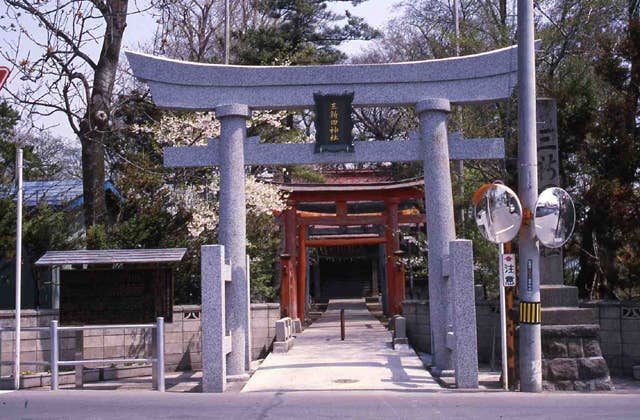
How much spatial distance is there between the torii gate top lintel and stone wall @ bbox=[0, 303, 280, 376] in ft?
15.4

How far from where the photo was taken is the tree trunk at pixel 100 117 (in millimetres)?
19219

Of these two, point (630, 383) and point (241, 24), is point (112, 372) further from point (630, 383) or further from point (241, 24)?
point (241, 24)

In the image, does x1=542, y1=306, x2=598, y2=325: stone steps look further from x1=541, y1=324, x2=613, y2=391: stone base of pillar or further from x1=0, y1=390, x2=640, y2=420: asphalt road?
x1=0, y1=390, x2=640, y2=420: asphalt road

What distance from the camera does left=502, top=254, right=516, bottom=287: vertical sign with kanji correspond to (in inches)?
463

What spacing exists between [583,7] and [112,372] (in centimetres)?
1423

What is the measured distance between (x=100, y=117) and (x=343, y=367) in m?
9.22

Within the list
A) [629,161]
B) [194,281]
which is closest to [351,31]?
[194,281]

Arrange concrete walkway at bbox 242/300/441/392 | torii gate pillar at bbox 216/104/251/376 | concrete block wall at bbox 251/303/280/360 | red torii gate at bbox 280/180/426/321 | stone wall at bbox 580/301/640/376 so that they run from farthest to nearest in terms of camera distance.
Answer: red torii gate at bbox 280/180/426/321 < concrete block wall at bbox 251/303/280/360 < stone wall at bbox 580/301/640/376 < torii gate pillar at bbox 216/104/251/376 < concrete walkway at bbox 242/300/441/392

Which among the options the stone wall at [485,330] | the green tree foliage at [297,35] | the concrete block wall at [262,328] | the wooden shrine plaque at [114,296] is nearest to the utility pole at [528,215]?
the stone wall at [485,330]

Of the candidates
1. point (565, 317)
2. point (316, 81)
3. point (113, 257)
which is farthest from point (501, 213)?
point (113, 257)

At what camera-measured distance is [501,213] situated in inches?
461

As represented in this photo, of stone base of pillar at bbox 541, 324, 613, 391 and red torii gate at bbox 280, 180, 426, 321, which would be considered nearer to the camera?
stone base of pillar at bbox 541, 324, 613, 391

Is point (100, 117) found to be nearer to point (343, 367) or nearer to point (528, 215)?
point (343, 367)


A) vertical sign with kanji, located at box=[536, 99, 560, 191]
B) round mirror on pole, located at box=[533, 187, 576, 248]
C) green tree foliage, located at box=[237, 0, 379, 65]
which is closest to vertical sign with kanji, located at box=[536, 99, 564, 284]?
vertical sign with kanji, located at box=[536, 99, 560, 191]
